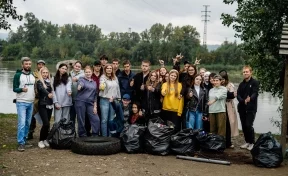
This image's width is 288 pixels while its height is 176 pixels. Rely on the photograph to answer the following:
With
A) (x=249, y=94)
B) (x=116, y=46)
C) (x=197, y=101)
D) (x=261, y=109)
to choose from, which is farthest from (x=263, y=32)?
(x=116, y=46)

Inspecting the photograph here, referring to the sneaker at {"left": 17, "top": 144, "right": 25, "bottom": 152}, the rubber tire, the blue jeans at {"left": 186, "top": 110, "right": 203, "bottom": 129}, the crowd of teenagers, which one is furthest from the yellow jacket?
the sneaker at {"left": 17, "top": 144, "right": 25, "bottom": 152}

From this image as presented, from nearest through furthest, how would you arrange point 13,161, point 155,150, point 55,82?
point 13,161
point 155,150
point 55,82

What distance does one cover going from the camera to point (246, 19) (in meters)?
9.48

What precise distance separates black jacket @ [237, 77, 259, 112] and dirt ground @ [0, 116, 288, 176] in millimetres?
988

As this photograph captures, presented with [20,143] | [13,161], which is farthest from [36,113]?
[13,161]

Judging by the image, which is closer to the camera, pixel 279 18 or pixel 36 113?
pixel 36 113

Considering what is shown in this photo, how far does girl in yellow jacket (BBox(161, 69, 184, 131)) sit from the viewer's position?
7559 millimetres

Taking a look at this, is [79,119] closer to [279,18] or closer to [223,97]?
[223,97]

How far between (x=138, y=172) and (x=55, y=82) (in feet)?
8.89

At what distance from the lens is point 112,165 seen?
6.38m

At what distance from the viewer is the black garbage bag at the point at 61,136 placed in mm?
7328

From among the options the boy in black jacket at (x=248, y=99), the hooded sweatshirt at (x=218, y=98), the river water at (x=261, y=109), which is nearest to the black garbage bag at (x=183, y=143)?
the hooded sweatshirt at (x=218, y=98)

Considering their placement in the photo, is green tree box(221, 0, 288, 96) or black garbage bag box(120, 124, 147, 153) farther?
green tree box(221, 0, 288, 96)

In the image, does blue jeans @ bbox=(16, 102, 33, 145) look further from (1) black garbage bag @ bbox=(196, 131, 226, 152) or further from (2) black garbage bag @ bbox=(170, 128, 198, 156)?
(1) black garbage bag @ bbox=(196, 131, 226, 152)
